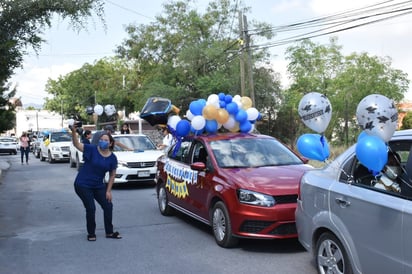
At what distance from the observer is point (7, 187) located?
47.7 ft

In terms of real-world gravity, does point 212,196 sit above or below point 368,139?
below

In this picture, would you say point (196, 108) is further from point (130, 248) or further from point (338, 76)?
point (338, 76)

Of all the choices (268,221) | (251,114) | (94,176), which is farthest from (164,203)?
(268,221)

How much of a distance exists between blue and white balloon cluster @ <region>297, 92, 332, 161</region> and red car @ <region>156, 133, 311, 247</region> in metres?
0.95

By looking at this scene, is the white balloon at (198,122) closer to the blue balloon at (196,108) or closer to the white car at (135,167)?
the blue balloon at (196,108)

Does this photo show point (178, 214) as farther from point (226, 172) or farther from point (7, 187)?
point (7, 187)

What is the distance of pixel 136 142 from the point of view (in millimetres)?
14781

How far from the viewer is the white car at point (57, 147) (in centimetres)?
2425

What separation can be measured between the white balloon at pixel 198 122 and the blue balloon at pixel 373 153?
14.6 ft

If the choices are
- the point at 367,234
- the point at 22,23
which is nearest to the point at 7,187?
the point at 22,23

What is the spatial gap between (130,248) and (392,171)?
3.99 meters

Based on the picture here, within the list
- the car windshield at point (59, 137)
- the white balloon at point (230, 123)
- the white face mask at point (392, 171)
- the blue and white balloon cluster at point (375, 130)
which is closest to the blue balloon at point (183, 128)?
the white balloon at point (230, 123)

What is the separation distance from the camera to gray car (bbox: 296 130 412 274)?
3.82m

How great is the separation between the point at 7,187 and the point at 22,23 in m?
6.36
